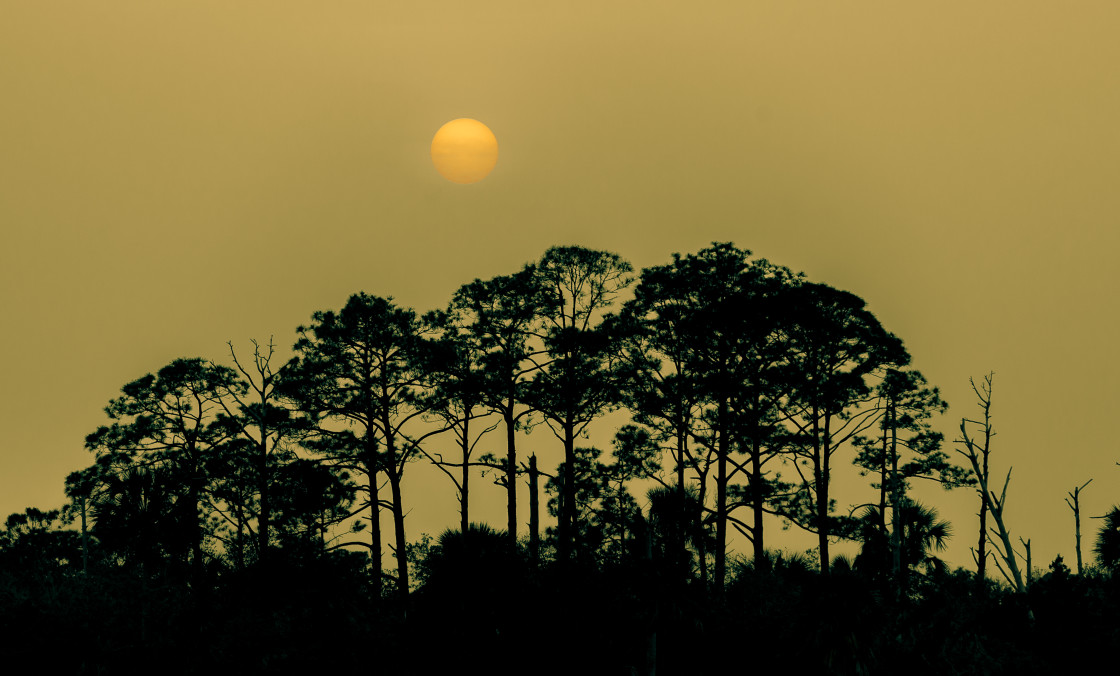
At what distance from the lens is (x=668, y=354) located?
42.7 m

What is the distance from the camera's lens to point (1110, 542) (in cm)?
3478

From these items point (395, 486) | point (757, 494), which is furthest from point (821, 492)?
point (395, 486)

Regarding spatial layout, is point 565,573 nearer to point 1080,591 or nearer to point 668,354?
point 668,354

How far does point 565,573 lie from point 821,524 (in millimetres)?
16534

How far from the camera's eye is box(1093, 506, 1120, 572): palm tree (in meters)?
34.5

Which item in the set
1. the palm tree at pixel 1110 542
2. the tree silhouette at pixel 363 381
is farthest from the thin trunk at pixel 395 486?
the palm tree at pixel 1110 542

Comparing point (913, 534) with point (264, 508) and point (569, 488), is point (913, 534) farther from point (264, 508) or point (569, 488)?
point (264, 508)

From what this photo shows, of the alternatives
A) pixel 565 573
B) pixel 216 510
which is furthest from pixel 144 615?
pixel 216 510

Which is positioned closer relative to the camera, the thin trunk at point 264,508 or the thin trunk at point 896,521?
the thin trunk at point 896,521

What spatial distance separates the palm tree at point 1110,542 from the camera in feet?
113

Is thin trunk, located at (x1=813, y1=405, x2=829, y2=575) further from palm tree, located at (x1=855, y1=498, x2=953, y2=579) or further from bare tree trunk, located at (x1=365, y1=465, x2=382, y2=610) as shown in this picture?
bare tree trunk, located at (x1=365, y1=465, x2=382, y2=610)

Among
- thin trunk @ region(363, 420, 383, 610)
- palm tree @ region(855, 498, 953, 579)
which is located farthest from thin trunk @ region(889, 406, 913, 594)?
thin trunk @ region(363, 420, 383, 610)

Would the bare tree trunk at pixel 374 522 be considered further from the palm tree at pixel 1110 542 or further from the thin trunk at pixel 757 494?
the palm tree at pixel 1110 542

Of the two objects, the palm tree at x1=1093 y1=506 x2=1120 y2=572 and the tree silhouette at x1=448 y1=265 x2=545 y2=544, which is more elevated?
the tree silhouette at x1=448 y1=265 x2=545 y2=544
